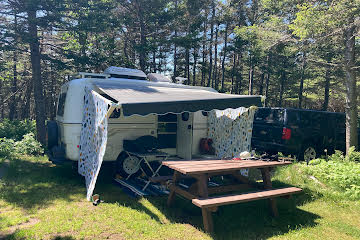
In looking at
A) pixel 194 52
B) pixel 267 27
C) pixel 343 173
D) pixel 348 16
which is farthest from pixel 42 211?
pixel 194 52

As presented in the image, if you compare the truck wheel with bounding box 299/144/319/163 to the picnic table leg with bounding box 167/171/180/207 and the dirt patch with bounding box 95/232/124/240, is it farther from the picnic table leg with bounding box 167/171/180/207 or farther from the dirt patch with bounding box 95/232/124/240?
the dirt patch with bounding box 95/232/124/240

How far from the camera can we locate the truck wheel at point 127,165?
654cm

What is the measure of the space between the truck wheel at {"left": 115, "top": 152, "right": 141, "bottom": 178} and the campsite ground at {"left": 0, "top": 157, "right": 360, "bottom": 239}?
2.11 ft

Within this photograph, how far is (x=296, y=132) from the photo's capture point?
7.61 meters

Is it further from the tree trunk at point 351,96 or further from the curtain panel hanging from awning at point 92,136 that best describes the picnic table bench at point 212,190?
the tree trunk at point 351,96

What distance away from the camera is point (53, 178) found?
21.2 feet

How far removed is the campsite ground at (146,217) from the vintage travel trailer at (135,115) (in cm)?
98

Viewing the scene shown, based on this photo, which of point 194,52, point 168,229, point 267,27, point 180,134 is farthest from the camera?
point 194,52

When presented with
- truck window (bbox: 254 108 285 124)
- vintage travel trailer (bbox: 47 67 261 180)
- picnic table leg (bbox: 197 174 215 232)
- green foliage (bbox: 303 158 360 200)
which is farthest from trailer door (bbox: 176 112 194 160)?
picnic table leg (bbox: 197 174 215 232)

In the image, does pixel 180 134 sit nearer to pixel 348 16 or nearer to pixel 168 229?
pixel 168 229

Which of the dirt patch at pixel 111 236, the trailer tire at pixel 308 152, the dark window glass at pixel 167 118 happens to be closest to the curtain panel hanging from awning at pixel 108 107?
the dirt patch at pixel 111 236

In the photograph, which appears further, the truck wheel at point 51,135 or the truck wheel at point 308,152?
the truck wheel at point 308,152

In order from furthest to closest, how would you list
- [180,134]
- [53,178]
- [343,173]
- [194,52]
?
[194,52] < [180,134] < [53,178] < [343,173]

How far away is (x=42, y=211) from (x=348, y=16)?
8.74 meters
